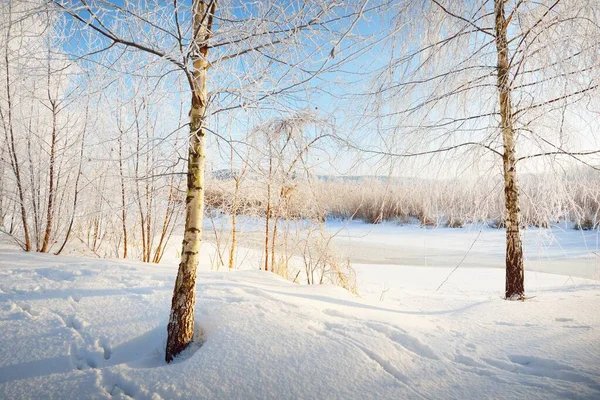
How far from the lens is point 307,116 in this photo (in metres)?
1.87

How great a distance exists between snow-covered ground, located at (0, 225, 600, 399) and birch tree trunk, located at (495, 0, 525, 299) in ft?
1.12

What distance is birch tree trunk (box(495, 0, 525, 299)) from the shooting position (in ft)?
9.12

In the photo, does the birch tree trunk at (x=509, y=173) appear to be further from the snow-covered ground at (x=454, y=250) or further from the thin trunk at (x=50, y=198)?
the thin trunk at (x=50, y=198)

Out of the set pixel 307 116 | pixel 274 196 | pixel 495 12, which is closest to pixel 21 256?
pixel 274 196

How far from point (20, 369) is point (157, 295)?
96 centimetres

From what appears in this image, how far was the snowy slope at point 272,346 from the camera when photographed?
140cm

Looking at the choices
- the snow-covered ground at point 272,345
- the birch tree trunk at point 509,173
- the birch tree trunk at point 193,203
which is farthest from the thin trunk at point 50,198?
the birch tree trunk at point 509,173

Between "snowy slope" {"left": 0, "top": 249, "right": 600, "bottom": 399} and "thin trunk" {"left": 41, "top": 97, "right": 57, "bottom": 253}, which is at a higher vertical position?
"thin trunk" {"left": 41, "top": 97, "right": 57, "bottom": 253}

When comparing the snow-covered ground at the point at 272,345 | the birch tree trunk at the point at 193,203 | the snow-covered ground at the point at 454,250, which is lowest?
the snow-covered ground at the point at 454,250

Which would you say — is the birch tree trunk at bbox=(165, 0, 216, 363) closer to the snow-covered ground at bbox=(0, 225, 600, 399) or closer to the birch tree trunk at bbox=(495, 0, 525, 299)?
the snow-covered ground at bbox=(0, 225, 600, 399)

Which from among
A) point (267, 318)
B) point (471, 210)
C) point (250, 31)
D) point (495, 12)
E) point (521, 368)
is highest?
point (495, 12)

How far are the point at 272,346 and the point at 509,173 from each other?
2.97 meters

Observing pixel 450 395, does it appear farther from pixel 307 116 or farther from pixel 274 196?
pixel 274 196

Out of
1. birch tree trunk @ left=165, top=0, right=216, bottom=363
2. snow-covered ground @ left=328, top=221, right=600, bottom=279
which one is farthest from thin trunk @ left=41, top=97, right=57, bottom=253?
snow-covered ground @ left=328, top=221, right=600, bottom=279
